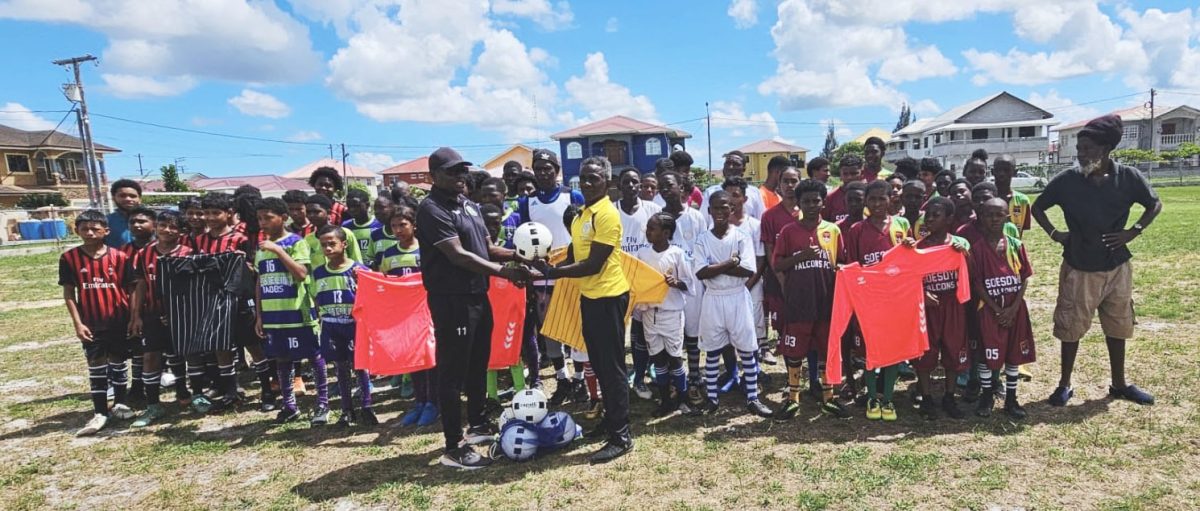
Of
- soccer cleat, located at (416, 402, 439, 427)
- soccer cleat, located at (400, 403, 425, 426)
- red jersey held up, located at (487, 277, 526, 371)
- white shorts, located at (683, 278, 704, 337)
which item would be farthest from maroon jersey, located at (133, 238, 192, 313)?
white shorts, located at (683, 278, 704, 337)

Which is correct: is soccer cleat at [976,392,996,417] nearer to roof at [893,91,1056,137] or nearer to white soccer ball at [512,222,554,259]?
white soccer ball at [512,222,554,259]

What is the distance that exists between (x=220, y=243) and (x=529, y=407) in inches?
147

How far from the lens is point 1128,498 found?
3707 millimetres

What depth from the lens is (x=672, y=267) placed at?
5168 millimetres

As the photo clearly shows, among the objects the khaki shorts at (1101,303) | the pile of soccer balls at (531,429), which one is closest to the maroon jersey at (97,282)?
the pile of soccer balls at (531,429)

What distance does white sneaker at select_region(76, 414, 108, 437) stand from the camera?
223 inches

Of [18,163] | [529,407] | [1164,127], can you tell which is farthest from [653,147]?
[1164,127]

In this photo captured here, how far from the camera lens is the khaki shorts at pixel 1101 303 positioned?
5391 millimetres

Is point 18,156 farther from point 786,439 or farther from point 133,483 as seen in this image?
point 786,439

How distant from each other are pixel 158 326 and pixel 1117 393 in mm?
9013

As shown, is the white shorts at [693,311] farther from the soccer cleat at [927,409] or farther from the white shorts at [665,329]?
the soccer cleat at [927,409]

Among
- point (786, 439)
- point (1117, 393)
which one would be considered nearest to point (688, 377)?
point (786, 439)

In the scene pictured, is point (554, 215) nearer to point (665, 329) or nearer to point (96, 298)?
point (665, 329)

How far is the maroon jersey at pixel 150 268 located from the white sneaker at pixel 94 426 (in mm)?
1074
